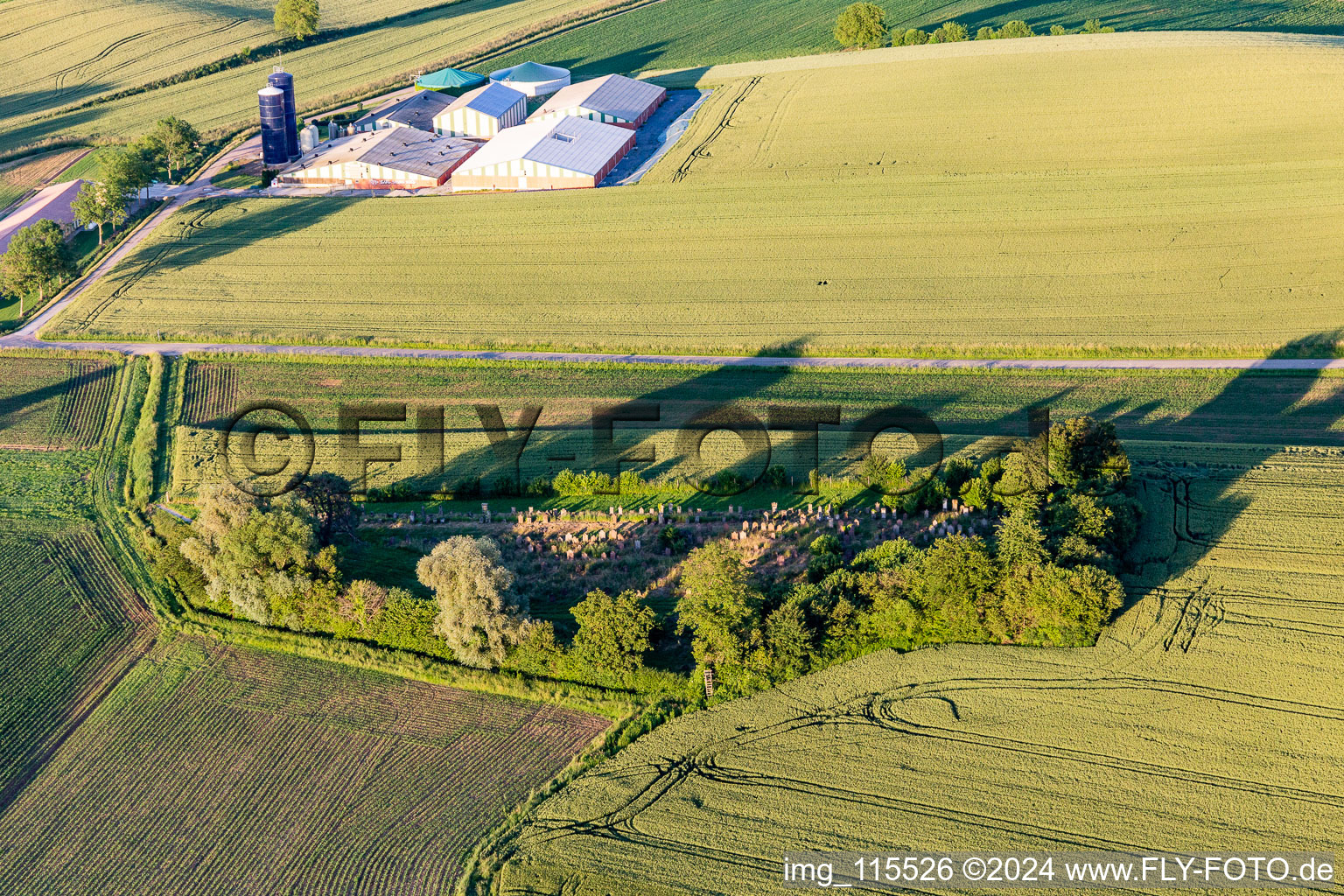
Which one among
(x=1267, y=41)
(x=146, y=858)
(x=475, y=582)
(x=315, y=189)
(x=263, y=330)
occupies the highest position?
(x=1267, y=41)

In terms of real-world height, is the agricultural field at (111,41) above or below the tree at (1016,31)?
above

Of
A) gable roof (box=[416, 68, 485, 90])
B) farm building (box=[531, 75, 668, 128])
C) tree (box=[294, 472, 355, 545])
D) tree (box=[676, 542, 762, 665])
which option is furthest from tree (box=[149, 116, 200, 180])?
tree (box=[676, 542, 762, 665])

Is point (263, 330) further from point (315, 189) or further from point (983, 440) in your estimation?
point (983, 440)

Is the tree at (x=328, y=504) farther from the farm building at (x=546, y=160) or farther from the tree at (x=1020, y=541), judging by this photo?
the farm building at (x=546, y=160)

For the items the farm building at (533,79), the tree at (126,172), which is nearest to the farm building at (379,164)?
the tree at (126,172)

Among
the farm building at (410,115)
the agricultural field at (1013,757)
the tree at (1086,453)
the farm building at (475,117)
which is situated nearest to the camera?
the agricultural field at (1013,757)

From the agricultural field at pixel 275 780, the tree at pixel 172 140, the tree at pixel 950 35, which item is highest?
the tree at pixel 950 35

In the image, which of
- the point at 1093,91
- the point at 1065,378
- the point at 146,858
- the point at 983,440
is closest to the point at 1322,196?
the point at 1093,91

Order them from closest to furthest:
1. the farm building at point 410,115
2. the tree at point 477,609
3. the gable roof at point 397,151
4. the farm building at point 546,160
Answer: the tree at point 477,609
the farm building at point 546,160
the gable roof at point 397,151
the farm building at point 410,115

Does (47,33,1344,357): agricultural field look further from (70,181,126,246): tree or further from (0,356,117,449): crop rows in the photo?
(0,356,117,449): crop rows
